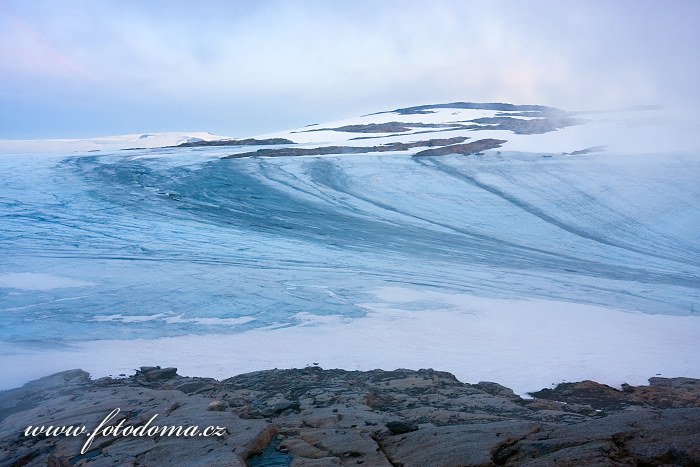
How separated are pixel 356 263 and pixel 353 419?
654cm

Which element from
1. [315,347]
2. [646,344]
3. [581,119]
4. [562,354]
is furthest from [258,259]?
[581,119]

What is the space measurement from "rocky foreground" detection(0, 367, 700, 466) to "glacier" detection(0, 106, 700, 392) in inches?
27.5

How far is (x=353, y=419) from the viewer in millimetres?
4270

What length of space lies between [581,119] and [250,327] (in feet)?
85.5

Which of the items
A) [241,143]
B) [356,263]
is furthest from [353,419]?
[241,143]

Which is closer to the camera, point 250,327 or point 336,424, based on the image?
point 336,424

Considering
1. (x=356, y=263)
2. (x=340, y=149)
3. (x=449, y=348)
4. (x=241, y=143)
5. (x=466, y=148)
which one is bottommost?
(x=449, y=348)

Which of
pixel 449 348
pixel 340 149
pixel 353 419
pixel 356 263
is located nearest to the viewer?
pixel 353 419

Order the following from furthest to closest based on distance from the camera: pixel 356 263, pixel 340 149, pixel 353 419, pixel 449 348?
pixel 340 149 → pixel 356 263 → pixel 449 348 → pixel 353 419

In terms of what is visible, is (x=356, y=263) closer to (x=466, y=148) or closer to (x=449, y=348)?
(x=449, y=348)

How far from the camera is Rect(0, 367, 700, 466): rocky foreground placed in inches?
134

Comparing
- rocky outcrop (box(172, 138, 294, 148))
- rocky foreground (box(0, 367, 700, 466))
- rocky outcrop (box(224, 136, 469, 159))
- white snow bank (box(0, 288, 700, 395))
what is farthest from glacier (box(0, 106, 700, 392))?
rocky outcrop (box(172, 138, 294, 148))

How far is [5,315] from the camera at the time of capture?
24.9 feet

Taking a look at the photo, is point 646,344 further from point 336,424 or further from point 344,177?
point 344,177
